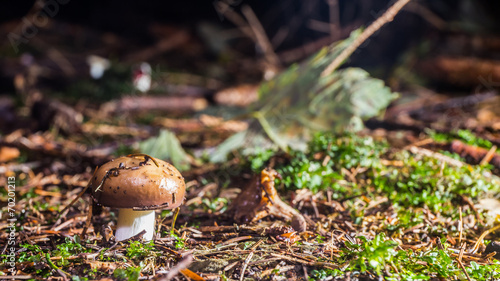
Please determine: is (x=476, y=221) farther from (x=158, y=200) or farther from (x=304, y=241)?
(x=158, y=200)

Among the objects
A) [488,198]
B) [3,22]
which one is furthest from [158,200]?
[3,22]

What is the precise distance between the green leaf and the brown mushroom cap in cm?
149

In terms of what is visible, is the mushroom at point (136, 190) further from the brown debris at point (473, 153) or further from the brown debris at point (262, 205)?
the brown debris at point (473, 153)

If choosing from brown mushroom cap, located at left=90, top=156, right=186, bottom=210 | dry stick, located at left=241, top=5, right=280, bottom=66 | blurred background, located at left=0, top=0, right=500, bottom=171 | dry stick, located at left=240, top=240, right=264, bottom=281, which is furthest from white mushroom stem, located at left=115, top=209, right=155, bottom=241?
dry stick, located at left=241, top=5, right=280, bottom=66

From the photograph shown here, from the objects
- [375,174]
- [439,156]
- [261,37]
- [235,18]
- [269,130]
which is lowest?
[375,174]

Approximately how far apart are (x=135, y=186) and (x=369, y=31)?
2344mm

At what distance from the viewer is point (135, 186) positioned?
1.98 meters

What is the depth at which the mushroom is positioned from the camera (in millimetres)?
1979

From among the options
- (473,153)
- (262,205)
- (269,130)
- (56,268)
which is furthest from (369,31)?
(56,268)

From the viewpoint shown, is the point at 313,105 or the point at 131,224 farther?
the point at 313,105

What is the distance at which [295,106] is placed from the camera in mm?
3865

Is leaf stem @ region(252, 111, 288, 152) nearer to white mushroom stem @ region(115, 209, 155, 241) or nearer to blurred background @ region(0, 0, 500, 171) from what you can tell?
blurred background @ region(0, 0, 500, 171)

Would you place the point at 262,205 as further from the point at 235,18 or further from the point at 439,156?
the point at 235,18

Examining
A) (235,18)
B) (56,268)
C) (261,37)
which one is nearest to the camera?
(56,268)
